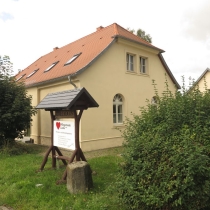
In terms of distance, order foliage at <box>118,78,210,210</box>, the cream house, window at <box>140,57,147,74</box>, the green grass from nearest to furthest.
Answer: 1. foliage at <box>118,78,210,210</box>
2. the green grass
3. the cream house
4. window at <box>140,57,147,74</box>

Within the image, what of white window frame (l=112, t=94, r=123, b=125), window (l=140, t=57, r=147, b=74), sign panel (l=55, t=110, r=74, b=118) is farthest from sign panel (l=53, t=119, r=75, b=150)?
window (l=140, t=57, r=147, b=74)

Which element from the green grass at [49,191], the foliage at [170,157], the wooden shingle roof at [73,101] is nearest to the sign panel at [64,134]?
the wooden shingle roof at [73,101]

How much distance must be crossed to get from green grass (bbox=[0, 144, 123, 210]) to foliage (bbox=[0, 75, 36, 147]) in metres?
3.51

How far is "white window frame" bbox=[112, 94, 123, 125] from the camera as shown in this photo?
13180 mm

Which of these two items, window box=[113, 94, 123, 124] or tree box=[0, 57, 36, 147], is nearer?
tree box=[0, 57, 36, 147]

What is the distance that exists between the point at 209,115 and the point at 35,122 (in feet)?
40.8

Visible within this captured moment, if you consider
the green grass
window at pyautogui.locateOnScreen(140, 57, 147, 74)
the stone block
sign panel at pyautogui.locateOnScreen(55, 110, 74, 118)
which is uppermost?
window at pyautogui.locateOnScreen(140, 57, 147, 74)

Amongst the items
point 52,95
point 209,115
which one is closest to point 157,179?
point 209,115

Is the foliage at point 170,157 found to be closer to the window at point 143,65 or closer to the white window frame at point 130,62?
the white window frame at point 130,62

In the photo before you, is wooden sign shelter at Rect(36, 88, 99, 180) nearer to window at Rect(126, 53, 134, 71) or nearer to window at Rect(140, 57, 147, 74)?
window at Rect(126, 53, 134, 71)

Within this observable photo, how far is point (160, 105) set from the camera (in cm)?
448

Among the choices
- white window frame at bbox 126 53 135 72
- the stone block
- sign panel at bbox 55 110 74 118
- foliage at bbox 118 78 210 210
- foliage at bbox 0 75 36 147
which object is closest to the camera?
foliage at bbox 118 78 210 210

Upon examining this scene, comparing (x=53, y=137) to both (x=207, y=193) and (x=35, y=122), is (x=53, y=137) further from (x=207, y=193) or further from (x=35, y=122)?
(x=35, y=122)

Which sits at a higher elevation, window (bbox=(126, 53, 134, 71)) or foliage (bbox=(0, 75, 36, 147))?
window (bbox=(126, 53, 134, 71))
